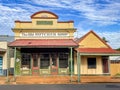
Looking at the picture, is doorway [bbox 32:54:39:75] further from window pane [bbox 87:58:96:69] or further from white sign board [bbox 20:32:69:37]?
window pane [bbox 87:58:96:69]

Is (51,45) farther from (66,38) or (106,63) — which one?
(106,63)

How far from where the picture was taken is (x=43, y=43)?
2539cm

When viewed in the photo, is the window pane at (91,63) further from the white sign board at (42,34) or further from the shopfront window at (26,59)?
the shopfront window at (26,59)

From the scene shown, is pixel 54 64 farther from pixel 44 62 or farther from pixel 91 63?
pixel 91 63

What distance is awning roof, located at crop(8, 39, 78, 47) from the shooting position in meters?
24.1

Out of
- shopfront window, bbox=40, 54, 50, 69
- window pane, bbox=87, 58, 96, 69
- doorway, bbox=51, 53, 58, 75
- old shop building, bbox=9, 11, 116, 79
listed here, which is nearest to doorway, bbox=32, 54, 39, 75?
old shop building, bbox=9, 11, 116, 79

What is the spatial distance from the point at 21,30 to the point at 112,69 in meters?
11.0

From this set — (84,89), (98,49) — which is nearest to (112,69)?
(98,49)

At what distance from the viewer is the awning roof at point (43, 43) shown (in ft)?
79.2

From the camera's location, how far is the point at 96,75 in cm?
2766

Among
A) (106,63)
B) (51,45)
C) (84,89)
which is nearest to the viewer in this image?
(84,89)

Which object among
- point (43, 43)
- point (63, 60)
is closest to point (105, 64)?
point (63, 60)

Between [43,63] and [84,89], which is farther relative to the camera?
[43,63]

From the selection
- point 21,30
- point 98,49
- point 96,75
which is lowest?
point 96,75
